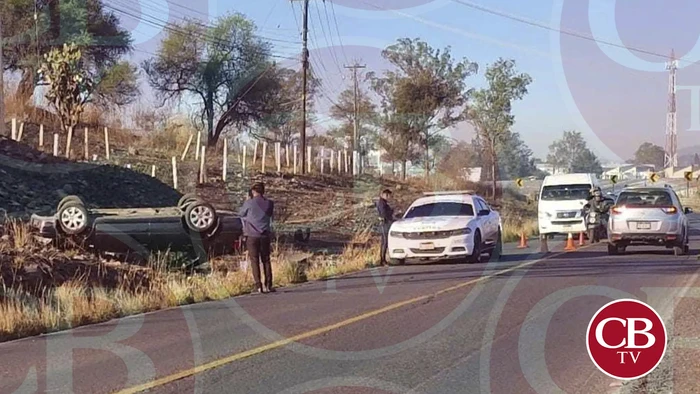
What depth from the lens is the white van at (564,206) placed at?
30.8 meters

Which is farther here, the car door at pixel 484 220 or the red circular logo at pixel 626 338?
the car door at pixel 484 220

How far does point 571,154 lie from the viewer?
123750 mm

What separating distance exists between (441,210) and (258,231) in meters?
7.65

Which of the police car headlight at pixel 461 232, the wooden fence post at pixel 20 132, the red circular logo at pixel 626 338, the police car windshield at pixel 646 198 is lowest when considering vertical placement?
the red circular logo at pixel 626 338

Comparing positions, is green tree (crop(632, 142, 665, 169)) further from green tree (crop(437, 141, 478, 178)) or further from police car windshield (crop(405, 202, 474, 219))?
police car windshield (crop(405, 202, 474, 219))

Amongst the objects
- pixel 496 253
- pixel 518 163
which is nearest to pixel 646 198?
pixel 496 253

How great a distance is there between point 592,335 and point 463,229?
657 inches

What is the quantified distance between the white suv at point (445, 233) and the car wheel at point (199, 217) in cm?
394

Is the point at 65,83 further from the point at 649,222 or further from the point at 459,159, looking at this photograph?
the point at 459,159

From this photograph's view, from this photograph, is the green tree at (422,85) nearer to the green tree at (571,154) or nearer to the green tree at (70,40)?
the green tree at (70,40)

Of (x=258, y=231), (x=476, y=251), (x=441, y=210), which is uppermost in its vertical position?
(x=441, y=210)

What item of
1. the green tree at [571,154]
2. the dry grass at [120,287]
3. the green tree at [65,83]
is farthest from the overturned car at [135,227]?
the green tree at [571,154]

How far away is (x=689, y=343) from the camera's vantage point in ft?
33.9

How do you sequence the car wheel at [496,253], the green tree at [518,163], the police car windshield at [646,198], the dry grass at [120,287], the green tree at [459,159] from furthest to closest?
the green tree at [518,163]
the green tree at [459,159]
the police car windshield at [646,198]
the car wheel at [496,253]
the dry grass at [120,287]
